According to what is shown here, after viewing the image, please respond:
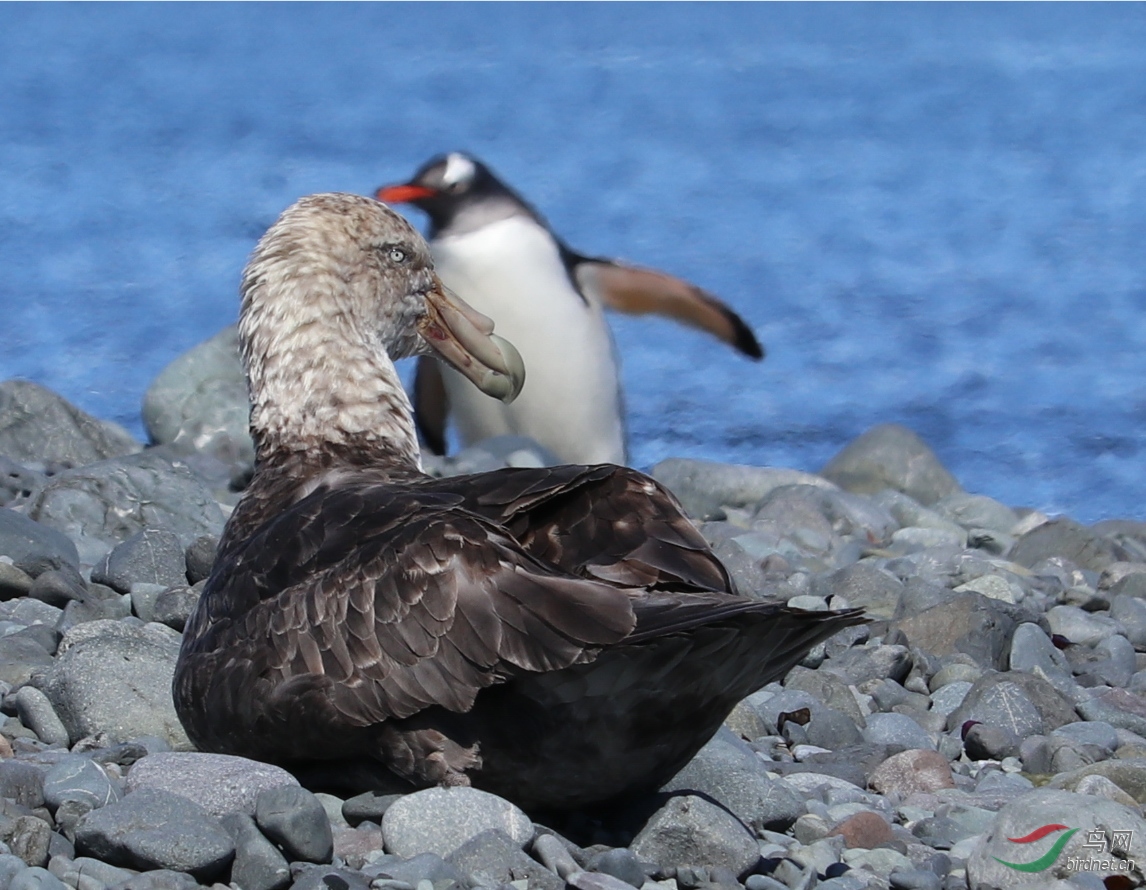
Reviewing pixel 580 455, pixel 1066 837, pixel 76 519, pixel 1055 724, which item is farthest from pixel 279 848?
pixel 580 455

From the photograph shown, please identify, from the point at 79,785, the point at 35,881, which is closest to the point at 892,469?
the point at 79,785

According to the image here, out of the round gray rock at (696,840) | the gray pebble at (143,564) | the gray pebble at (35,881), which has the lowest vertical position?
the gray pebble at (35,881)

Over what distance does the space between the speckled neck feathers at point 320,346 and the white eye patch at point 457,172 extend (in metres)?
7.39

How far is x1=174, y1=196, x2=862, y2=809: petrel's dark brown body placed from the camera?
3408 millimetres

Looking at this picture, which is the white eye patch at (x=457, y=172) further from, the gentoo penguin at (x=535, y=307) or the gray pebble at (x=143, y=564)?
the gray pebble at (x=143, y=564)

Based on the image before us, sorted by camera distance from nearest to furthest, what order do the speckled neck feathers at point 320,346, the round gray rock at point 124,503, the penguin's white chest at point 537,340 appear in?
the speckled neck feathers at point 320,346 < the round gray rock at point 124,503 < the penguin's white chest at point 537,340

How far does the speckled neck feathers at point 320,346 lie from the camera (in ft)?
15.7

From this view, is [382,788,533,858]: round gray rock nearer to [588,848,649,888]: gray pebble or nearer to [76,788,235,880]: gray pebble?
[588,848,649,888]: gray pebble

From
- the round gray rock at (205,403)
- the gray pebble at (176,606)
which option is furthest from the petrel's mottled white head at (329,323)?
the round gray rock at (205,403)

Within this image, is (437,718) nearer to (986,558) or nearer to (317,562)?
(317,562)

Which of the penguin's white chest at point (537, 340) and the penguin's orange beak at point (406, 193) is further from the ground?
the penguin's orange beak at point (406, 193)

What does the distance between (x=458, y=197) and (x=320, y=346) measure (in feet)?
24.9

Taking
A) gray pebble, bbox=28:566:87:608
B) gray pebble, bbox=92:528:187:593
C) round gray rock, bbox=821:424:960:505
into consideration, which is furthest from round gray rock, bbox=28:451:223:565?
round gray rock, bbox=821:424:960:505

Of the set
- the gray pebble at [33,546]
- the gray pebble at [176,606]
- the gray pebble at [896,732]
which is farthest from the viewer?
the gray pebble at [33,546]
